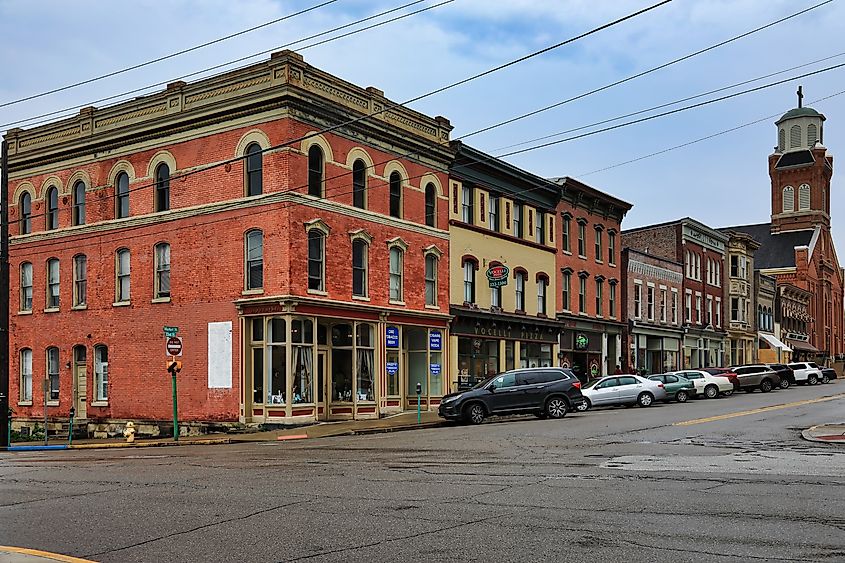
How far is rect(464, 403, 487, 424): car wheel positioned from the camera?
2981 cm

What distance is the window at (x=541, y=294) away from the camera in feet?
147

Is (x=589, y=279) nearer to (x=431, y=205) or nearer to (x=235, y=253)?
(x=431, y=205)

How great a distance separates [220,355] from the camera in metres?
31.0

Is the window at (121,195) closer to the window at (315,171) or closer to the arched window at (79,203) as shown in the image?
the arched window at (79,203)

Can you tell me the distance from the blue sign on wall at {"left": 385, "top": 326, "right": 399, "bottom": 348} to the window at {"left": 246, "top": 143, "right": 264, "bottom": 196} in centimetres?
698

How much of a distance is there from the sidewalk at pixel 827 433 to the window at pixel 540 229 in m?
20.8

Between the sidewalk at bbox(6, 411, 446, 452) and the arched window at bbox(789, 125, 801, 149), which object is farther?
the arched window at bbox(789, 125, 801, 149)

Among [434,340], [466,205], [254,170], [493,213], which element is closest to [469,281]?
[466,205]

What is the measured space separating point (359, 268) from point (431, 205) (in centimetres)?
528

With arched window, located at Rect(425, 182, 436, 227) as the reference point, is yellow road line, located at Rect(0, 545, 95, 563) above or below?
below

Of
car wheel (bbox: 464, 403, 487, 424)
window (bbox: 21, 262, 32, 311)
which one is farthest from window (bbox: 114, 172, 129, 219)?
car wheel (bbox: 464, 403, 487, 424)

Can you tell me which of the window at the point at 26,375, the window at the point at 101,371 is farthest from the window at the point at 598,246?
the window at the point at 26,375

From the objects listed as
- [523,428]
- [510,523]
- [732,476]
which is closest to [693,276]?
[523,428]

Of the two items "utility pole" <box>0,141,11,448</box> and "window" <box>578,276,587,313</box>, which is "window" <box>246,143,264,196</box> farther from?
"window" <box>578,276,587,313</box>
